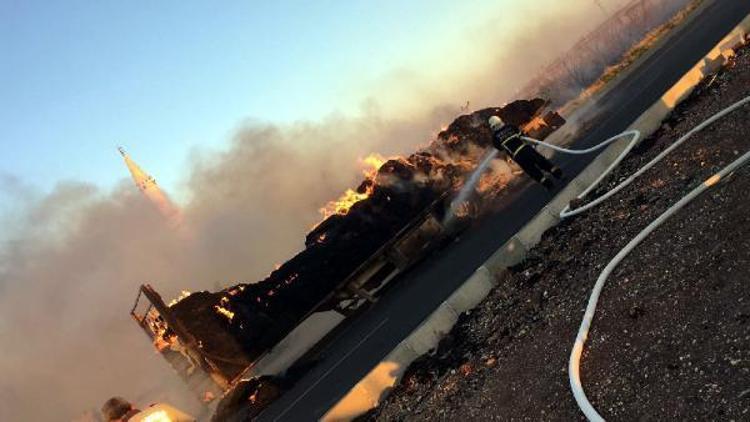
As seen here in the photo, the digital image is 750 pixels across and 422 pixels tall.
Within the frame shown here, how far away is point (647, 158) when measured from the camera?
10.0 meters

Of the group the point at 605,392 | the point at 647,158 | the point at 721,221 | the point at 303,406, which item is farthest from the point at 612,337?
the point at 303,406

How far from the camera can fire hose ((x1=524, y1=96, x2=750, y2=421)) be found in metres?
5.65

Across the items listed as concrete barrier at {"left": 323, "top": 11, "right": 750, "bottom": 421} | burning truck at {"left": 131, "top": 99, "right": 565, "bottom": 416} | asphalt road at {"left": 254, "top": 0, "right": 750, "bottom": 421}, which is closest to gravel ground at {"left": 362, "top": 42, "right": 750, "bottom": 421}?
concrete barrier at {"left": 323, "top": 11, "right": 750, "bottom": 421}

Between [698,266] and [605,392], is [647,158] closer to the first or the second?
[698,266]

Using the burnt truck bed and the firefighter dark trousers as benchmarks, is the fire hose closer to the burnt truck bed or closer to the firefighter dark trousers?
the firefighter dark trousers

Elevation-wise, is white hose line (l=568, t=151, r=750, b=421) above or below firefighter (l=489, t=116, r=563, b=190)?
below

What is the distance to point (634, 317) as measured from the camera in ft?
20.2

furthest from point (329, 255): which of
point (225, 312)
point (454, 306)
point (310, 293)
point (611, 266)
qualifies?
point (611, 266)

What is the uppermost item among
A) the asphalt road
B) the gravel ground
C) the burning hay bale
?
the burning hay bale

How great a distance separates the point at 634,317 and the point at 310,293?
10.8 meters

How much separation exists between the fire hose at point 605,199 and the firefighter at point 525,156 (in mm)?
2042

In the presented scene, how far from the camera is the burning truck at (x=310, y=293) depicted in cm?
1507

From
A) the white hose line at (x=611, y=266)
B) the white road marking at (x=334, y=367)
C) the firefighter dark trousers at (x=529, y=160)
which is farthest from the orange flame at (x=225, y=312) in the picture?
the white hose line at (x=611, y=266)

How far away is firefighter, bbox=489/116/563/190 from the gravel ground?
233 centimetres
